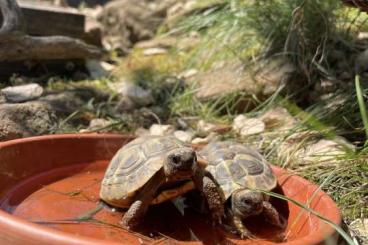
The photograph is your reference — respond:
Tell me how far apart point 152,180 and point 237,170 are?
0.28m

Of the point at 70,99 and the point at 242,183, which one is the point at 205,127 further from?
the point at 242,183

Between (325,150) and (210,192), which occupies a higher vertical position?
(210,192)

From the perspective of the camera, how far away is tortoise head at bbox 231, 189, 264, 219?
59.6 inches

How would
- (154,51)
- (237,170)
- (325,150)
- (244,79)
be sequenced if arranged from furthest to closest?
(154,51) < (244,79) < (325,150) < (237,170)

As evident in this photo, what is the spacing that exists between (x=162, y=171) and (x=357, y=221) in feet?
2.15

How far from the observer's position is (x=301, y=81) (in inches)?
105

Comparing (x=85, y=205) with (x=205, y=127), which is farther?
(x=205, y=127)

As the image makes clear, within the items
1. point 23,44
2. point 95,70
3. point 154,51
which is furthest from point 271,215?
point 154,51

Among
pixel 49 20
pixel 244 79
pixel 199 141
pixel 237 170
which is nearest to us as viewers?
pixel 237 170

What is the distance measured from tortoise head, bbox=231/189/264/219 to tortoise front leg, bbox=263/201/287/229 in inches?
0.9

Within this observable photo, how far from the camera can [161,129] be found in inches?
98.2

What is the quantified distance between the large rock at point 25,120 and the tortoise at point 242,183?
0.78 metres

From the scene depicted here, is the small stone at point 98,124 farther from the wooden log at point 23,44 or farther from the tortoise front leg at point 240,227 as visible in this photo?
the tortoise front leg at point 240,227

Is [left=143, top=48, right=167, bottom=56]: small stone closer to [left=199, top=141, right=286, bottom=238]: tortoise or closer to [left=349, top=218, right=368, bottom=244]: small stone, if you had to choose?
[left=199, top=141, right=286, bottom=238]: tortoise
